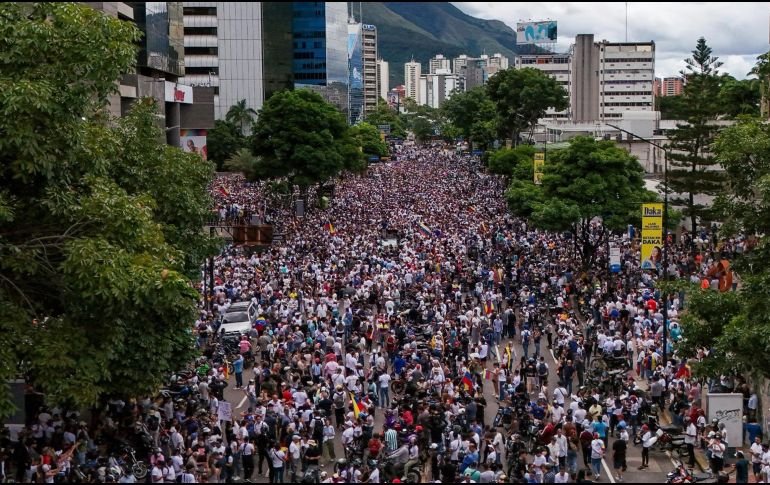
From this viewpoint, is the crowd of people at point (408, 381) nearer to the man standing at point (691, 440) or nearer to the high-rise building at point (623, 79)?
the man standing at point (691, 440)

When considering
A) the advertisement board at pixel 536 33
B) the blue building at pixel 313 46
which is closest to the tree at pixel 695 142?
the blue building at pixel 313 46

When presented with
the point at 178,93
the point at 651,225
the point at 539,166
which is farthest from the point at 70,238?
the point at 178,93

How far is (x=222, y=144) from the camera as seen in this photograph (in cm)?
9681

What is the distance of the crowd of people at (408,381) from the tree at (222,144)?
5137 centimetres

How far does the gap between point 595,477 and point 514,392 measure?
13.3 ft

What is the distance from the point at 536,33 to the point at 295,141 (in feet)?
428

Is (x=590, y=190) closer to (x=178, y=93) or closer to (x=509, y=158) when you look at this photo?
(x=178, y=93)

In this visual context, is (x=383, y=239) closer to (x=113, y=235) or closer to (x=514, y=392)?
(x=514, y=392)

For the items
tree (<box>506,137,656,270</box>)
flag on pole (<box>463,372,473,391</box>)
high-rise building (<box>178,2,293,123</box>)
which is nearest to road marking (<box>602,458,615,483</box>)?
flag on pole (<box>463,372,473,391</box>)

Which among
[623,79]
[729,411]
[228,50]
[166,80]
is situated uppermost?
[623,79]

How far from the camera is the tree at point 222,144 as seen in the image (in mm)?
96500

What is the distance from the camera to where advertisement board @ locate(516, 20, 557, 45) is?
18475 centimetres

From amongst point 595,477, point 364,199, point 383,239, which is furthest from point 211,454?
point 364,199

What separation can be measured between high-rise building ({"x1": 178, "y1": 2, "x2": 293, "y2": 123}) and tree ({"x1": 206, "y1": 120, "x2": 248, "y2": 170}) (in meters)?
12.3
